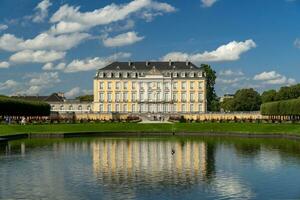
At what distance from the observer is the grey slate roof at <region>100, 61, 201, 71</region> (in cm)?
8416

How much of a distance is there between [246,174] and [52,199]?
7814 millimetres

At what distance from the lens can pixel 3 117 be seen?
6097 centimetres

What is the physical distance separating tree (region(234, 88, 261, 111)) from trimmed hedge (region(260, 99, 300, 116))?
24959mm

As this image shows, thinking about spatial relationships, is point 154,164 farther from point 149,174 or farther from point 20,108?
point 20,108

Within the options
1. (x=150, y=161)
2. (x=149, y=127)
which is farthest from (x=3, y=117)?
(x=150, y=161)

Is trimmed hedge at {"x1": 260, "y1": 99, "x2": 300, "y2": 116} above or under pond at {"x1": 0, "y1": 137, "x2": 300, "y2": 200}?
above

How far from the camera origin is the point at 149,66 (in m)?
85.1

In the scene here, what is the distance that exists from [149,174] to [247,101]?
79.4 m

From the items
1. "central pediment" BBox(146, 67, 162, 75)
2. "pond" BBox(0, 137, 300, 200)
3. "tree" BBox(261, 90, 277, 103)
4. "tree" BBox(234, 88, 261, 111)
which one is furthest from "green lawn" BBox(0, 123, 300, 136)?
"tree" BBox(234, 88, 261, 111)

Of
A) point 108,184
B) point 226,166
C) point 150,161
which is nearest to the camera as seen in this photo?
point 108,184

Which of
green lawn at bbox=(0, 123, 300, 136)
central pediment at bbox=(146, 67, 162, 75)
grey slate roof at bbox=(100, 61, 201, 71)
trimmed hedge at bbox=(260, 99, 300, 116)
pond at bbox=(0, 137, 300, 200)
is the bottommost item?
pond at bbox=(0, 137, 300, 200)

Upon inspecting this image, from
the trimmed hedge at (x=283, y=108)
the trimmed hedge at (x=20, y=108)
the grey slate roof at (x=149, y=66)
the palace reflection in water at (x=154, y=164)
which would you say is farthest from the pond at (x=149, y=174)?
the grey slate roof at (x=149, y=66)

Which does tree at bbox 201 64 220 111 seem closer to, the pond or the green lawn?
the green lawn

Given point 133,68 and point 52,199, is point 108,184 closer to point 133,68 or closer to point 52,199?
point 52,199
